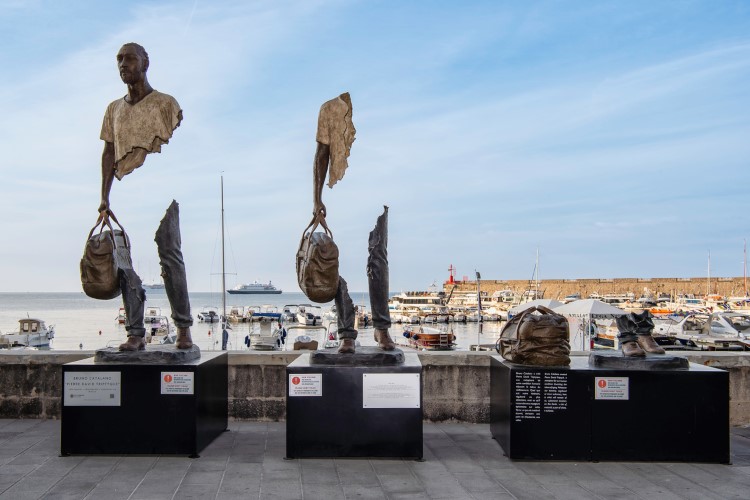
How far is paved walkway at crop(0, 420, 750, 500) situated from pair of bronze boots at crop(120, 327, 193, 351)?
38.5 inches

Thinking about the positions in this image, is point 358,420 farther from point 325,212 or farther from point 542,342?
point 325,212

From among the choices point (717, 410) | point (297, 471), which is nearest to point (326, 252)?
point (297, 471)

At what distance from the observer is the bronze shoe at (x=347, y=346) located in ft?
20.9

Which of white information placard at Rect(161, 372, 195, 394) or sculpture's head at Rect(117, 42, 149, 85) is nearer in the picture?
white information placard at Rect(161, 372, 195, 394)

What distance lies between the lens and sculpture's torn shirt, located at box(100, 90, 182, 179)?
265 inches

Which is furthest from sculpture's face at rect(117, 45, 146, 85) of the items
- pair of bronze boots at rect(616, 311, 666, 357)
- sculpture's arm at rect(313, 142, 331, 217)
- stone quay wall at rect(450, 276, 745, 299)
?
stone quay wall at rect(450, 276, 745, 299)

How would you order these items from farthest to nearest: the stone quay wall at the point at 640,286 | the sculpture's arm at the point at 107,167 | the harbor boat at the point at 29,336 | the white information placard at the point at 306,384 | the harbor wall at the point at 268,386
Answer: the stone quay wall at the point at 640,286 < the harbor boat at the point at 29,336 < the harbor wall at the point at 268,386 < the sculpture's arm at the point at 107,167 < the white information placard at the point at 306,384

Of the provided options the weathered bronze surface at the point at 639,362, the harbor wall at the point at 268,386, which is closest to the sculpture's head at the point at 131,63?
the harbor wall at the point at 268,386

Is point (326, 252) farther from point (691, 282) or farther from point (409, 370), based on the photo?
point (691, 282)

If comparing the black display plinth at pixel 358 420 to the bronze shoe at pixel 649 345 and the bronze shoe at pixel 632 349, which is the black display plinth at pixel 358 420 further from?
the bronze shoe at pixel 649 345

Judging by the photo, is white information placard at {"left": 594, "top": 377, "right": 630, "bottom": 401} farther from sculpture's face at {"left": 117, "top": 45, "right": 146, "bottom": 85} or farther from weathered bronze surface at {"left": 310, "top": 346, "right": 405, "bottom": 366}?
sculpture's face at {"left": 117, "top": 45, "right": 146, "bottom": 85}

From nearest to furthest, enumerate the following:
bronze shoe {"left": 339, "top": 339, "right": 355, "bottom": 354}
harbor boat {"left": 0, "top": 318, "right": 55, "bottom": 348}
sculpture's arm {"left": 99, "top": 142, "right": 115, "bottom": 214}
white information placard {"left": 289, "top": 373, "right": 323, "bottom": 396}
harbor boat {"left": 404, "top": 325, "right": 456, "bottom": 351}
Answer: white information placard {"left": 289, "top": 373, "right": 323, "bottom": 396} < bronze shoe {"left": 339, "top": 339, "right": 355, "bottom": 354} < sculpture's arm {"left": 99, "top": 142, "right": 115, "bottom": 214} < harbor boat {"left": 0, "top": 318, "right": 55, "bottom": 348} < harbor boat {"left": 404, "top": 325, "right": 456, "bottom": 351}

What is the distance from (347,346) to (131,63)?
3363mm

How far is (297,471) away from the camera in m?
5.74
